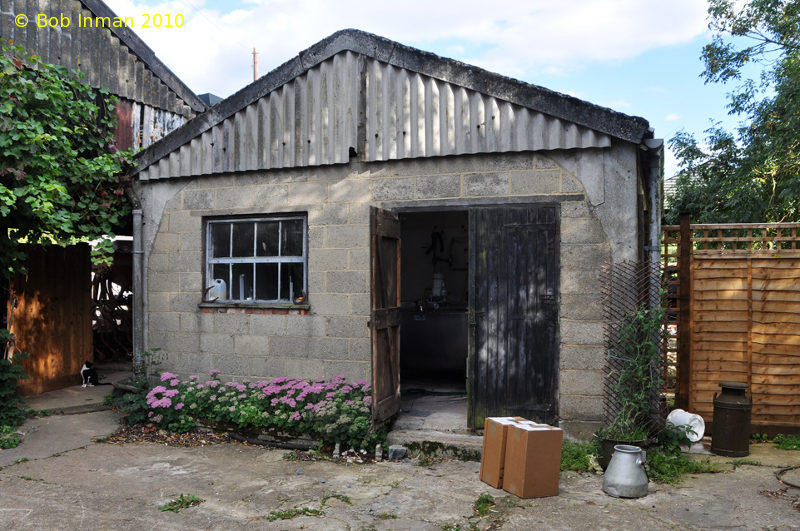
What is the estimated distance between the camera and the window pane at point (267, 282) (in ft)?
23.8

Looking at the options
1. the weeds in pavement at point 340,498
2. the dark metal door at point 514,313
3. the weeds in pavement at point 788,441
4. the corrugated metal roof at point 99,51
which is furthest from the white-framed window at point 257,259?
the weeds in pavement at point 788,441

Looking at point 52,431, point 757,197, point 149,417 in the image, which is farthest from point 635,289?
point 757,197

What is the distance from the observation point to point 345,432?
609 cm

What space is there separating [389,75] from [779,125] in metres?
8.83

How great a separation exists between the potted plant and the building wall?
177mm

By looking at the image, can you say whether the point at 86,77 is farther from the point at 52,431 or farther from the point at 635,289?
the point at 635,289

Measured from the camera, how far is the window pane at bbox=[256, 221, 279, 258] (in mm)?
7258

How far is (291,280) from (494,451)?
323cm

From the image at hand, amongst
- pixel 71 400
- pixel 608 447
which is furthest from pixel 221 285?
pixel 608 447

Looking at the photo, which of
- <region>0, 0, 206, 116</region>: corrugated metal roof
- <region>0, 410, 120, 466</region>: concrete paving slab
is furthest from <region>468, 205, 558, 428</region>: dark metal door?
<region>0, 0, 206, 116</region>: corrugated metal roof

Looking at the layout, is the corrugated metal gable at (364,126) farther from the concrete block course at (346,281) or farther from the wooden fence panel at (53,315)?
the wooden fence panel at (53,315)

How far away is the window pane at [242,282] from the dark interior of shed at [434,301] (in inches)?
104

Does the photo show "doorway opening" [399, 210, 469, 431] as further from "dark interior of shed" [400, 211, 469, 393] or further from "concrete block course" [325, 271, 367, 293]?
"concrete block course" [325, 271, 367, 293]

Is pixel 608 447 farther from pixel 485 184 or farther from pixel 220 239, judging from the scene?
→ pixel 220 239
